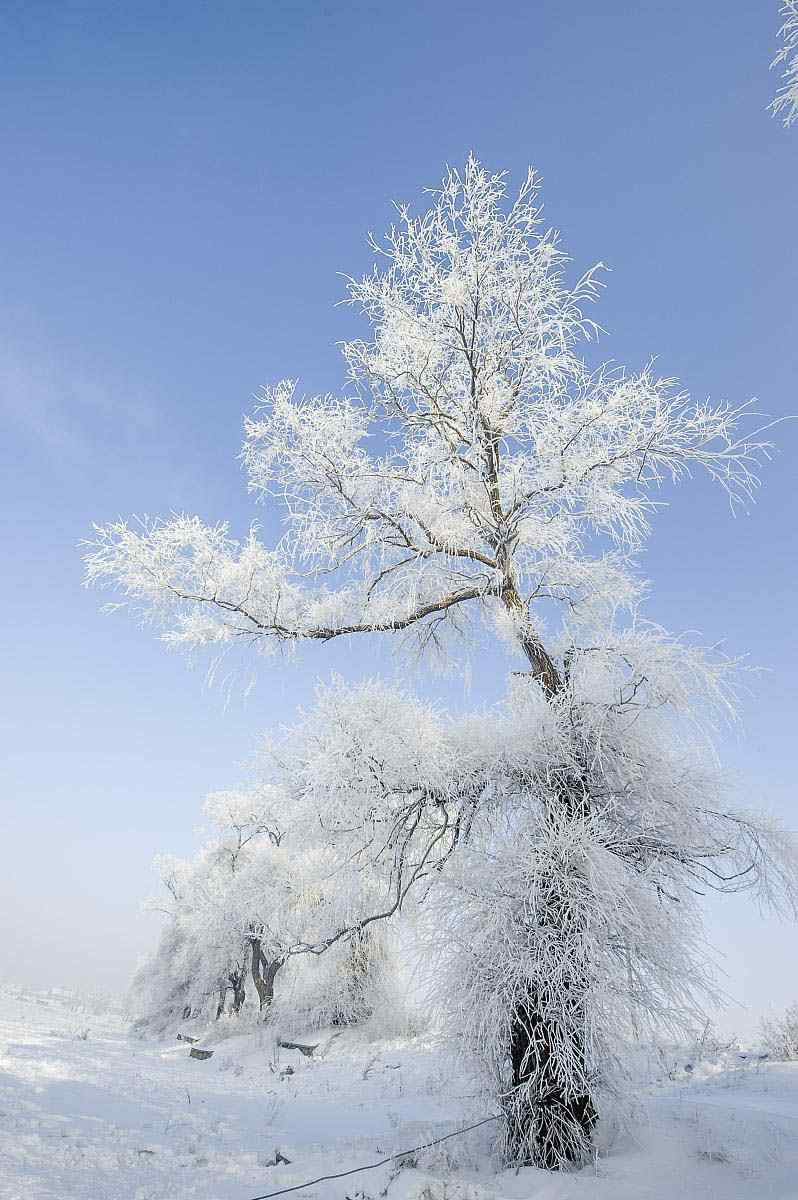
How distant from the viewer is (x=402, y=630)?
8852 mm

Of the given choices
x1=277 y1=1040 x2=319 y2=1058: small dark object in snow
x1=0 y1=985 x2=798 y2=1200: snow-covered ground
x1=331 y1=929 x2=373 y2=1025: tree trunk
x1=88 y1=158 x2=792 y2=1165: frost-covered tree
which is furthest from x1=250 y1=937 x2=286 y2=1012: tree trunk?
x1=88 y1=158 x2=792 y2=1165: frost-covered tree

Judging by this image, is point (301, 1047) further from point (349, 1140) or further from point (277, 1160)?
point (277, 1160)

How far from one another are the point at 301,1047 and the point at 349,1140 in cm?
1234

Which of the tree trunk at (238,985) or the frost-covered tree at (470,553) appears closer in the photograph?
the frost-covered tree at (470,553)

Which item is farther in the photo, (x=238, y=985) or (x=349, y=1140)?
(x=238, y=985)

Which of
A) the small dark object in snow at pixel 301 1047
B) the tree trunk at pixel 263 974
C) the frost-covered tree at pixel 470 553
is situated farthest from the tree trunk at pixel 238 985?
the frost-covered tree at pixel 470 553

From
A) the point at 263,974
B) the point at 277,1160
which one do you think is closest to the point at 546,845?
the point at 277,1160

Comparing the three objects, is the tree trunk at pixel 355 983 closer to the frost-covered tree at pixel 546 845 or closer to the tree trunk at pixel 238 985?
the tree trunk at pixel 238 985

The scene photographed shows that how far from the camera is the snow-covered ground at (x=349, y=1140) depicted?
16.4 feet

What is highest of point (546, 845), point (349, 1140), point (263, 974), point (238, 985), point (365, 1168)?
point (546, 845)

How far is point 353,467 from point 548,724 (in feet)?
11.2

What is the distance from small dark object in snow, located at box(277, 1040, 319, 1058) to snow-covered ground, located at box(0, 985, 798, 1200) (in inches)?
262

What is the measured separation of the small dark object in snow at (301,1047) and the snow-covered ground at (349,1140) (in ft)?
21.9

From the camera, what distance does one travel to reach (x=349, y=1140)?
22.9 feet
